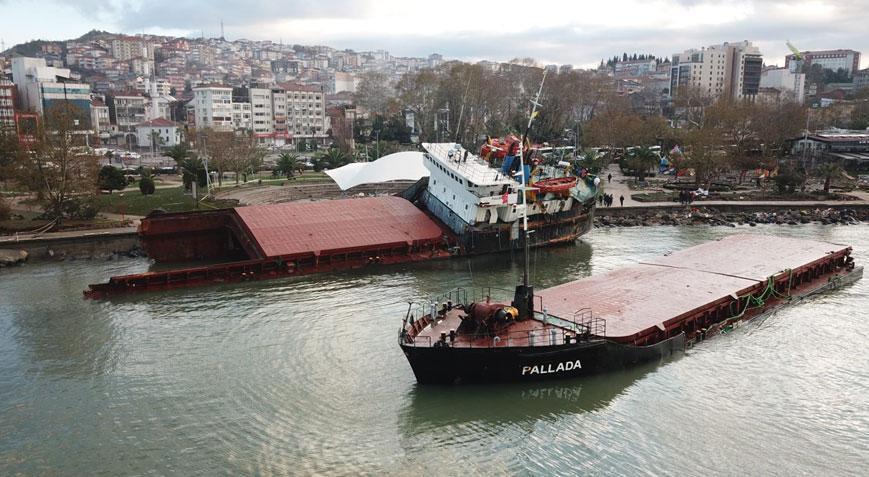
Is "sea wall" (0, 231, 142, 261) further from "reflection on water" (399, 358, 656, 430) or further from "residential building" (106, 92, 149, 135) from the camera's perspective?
"residential building" (106, 92, 149, 135)

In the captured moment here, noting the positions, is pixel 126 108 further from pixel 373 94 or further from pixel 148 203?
pixel 148 203

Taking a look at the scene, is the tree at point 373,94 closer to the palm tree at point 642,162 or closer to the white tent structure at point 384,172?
the palm tree at point 642,162

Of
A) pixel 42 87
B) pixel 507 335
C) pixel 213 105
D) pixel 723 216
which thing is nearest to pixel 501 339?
pixel 507 335

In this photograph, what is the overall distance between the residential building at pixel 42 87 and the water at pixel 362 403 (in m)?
79.2

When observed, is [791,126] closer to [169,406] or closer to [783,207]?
[783,207]

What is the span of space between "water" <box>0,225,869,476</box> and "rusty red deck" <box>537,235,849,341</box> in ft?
3.99

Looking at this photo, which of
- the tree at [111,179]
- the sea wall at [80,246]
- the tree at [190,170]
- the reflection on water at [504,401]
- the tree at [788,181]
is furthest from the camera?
the tree at [788,181]

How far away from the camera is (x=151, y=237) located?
1121 inches

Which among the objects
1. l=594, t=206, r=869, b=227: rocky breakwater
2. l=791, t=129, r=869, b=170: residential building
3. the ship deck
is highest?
l=791, t=129, r=869, b=170: residential building

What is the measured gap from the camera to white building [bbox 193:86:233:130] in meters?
96.9

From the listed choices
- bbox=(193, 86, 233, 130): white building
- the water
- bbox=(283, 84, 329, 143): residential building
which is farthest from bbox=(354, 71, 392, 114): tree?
the water

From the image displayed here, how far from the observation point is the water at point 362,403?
12961mm

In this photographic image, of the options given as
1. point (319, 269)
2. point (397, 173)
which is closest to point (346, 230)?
point (319, 269)

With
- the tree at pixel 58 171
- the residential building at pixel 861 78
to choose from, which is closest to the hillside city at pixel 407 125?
the tree at pixel 58 171
